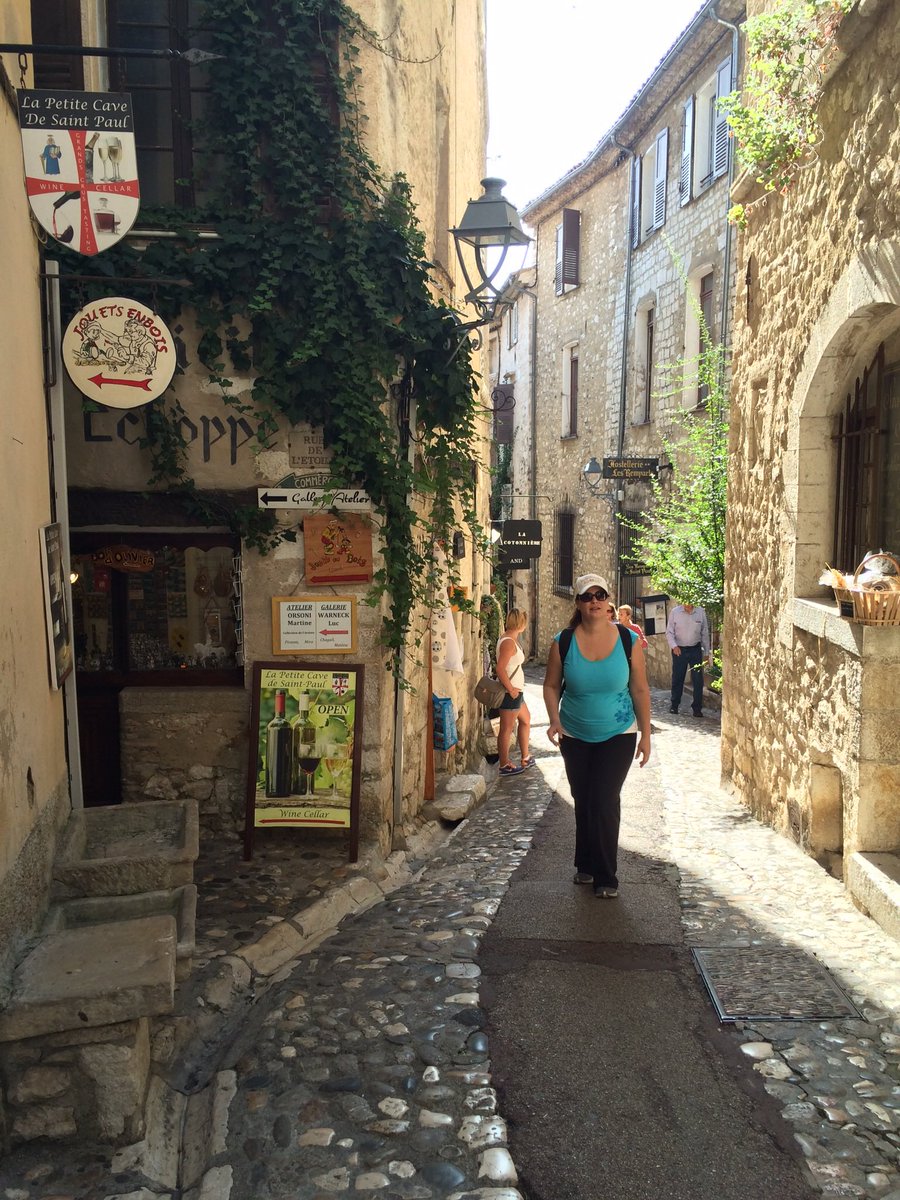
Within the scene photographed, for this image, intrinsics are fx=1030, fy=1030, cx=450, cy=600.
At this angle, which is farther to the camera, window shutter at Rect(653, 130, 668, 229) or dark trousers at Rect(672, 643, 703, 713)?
window shutter at Rect(653, 130, 668, 229)

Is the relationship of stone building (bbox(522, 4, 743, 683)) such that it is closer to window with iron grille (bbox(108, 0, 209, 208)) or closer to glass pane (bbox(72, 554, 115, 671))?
window with iron grille (bbox(108, 0, 209, 208))

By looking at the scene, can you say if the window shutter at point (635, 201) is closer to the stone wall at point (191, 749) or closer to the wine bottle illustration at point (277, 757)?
the stone wall at point (191, 749)

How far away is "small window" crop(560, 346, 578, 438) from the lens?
71.6 feet

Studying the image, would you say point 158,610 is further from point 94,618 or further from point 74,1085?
point 74,1085

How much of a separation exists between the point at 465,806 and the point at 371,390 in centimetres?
330

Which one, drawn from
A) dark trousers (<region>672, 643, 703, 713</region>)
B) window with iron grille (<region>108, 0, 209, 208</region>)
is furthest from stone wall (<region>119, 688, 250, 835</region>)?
dark trousers (<region>672, 643, 703, 713</region>)

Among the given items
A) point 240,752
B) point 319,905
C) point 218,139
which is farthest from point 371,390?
point 319,905

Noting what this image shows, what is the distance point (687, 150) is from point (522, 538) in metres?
6.35

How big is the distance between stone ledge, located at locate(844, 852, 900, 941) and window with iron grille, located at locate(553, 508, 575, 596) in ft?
54.9

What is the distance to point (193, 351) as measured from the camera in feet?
18.5

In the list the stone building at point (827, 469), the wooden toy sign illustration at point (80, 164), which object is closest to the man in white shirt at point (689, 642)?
the stone building at point (827, 469)

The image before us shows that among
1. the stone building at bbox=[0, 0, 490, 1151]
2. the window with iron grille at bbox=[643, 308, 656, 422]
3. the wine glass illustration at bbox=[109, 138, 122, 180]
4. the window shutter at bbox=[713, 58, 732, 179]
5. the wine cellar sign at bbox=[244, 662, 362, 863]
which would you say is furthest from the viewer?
the window with iron grille at bbox=[643, 308, 656, 422]

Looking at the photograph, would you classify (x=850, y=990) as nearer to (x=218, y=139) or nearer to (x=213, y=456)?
(x=213, y=456)

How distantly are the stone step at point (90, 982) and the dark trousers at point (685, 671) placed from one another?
10218mm
